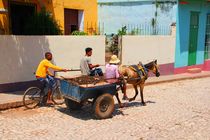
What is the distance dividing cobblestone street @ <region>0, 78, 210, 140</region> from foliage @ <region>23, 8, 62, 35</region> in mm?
4121

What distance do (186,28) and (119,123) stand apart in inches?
423

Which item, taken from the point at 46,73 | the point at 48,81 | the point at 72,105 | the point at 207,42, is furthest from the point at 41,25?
the point at 207,42

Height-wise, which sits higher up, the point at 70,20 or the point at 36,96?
the point at 70,20

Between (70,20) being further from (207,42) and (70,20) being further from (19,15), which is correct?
(207,42)

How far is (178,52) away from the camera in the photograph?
657 inches

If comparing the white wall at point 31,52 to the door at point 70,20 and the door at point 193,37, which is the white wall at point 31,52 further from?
the door at point 193,37

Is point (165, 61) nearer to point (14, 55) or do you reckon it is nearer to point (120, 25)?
point (120, 25)

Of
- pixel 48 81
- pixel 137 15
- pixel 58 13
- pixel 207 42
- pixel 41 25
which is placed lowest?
pixel 48 81

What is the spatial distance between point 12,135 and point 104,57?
6.47 metres

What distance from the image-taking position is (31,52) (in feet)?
32.6

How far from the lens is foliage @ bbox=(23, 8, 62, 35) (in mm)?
11938

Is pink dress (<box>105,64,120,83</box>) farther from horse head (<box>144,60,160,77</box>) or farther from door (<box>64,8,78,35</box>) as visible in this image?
door (<box>64,8,78,35</box>)

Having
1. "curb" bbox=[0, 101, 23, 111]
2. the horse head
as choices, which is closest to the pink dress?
the horse head

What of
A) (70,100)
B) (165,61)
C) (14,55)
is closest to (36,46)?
(14,55)
